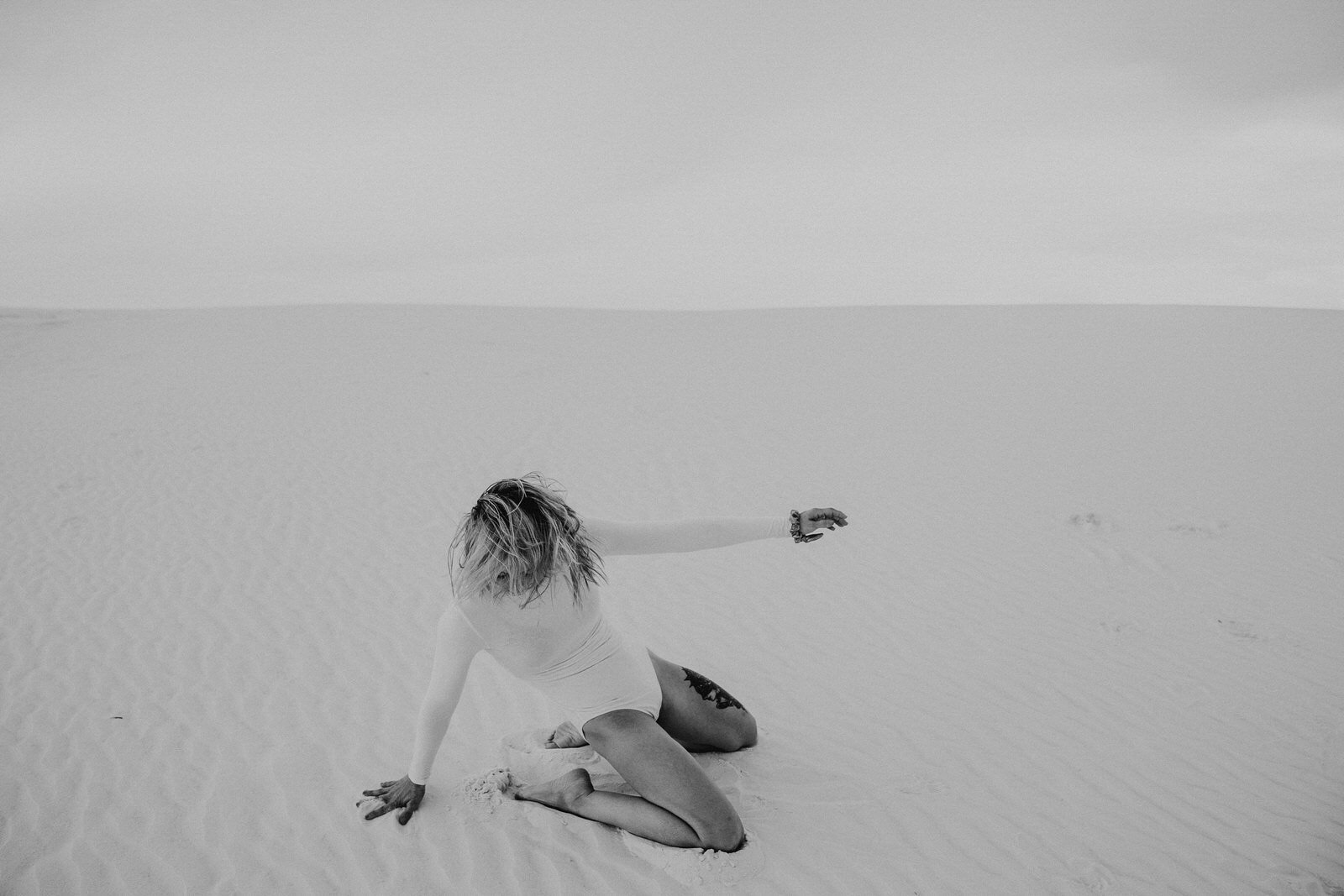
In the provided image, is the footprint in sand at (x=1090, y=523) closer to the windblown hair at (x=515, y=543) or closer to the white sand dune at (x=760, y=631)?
the white sand dune at (x=760, y=631)

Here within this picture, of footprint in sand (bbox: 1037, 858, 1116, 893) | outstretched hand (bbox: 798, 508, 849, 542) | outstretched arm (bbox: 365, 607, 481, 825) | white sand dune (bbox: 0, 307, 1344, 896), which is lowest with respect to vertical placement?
footprint in sand (bbox: 1037, 858, 1116, 893)

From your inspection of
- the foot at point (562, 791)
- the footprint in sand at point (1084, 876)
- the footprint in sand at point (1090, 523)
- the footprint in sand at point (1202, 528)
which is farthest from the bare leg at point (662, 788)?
the footprint in sand at point (1202, 528)

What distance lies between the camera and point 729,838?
2924mm

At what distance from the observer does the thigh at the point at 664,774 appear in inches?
114

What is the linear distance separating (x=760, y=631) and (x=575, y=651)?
2.72 metres

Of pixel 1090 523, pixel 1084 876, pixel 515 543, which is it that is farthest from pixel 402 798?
pixel 1090 523

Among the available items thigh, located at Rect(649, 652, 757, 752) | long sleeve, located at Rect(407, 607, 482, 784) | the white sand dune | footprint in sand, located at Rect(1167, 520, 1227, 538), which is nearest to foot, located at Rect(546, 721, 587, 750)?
the white sand dune

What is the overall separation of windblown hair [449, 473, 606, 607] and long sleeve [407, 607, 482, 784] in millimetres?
148

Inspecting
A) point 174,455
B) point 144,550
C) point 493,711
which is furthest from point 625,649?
A: point 174,455

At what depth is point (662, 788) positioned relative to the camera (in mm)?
2898

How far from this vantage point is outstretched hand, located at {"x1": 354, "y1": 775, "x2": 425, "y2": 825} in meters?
3.17

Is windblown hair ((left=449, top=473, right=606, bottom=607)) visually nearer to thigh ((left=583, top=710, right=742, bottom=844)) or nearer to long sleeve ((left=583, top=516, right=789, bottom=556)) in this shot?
long sleeve ((left=583, top=516, right=789, bottom=556))

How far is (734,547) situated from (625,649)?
4.10 m

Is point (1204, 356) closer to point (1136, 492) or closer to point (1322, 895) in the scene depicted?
point (1136, 492)
